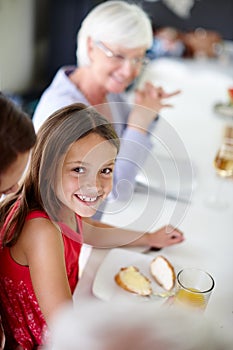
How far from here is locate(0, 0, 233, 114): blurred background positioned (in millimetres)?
3133

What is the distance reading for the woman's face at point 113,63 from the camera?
4.41ft

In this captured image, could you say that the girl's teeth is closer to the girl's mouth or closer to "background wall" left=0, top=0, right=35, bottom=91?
the girl's mouth

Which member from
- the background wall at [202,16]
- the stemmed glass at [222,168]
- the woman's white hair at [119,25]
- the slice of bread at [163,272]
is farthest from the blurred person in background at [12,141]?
the background wall at [202,16]


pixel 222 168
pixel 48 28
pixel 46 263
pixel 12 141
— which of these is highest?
pixel 12 141

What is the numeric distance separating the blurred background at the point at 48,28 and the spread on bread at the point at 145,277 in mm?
2128

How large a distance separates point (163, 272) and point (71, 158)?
37 cm

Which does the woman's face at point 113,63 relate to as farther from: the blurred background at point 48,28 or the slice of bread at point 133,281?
the blurred background at point 48,28

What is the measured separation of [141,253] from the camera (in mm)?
1124

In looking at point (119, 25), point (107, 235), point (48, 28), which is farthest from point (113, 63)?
point (48, 28)

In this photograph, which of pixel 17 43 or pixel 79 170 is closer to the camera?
pixel 79 170

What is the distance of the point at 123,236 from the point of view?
1.08 meters

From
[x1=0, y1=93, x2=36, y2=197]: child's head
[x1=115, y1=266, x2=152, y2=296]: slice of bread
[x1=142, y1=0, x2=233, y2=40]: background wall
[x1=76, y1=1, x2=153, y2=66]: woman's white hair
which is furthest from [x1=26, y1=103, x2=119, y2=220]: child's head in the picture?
[x1=142, y1=0, x2=233, y2=40]: background wall

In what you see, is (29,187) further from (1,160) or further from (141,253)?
(141,253)

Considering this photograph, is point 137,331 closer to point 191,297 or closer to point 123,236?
point 191,297
